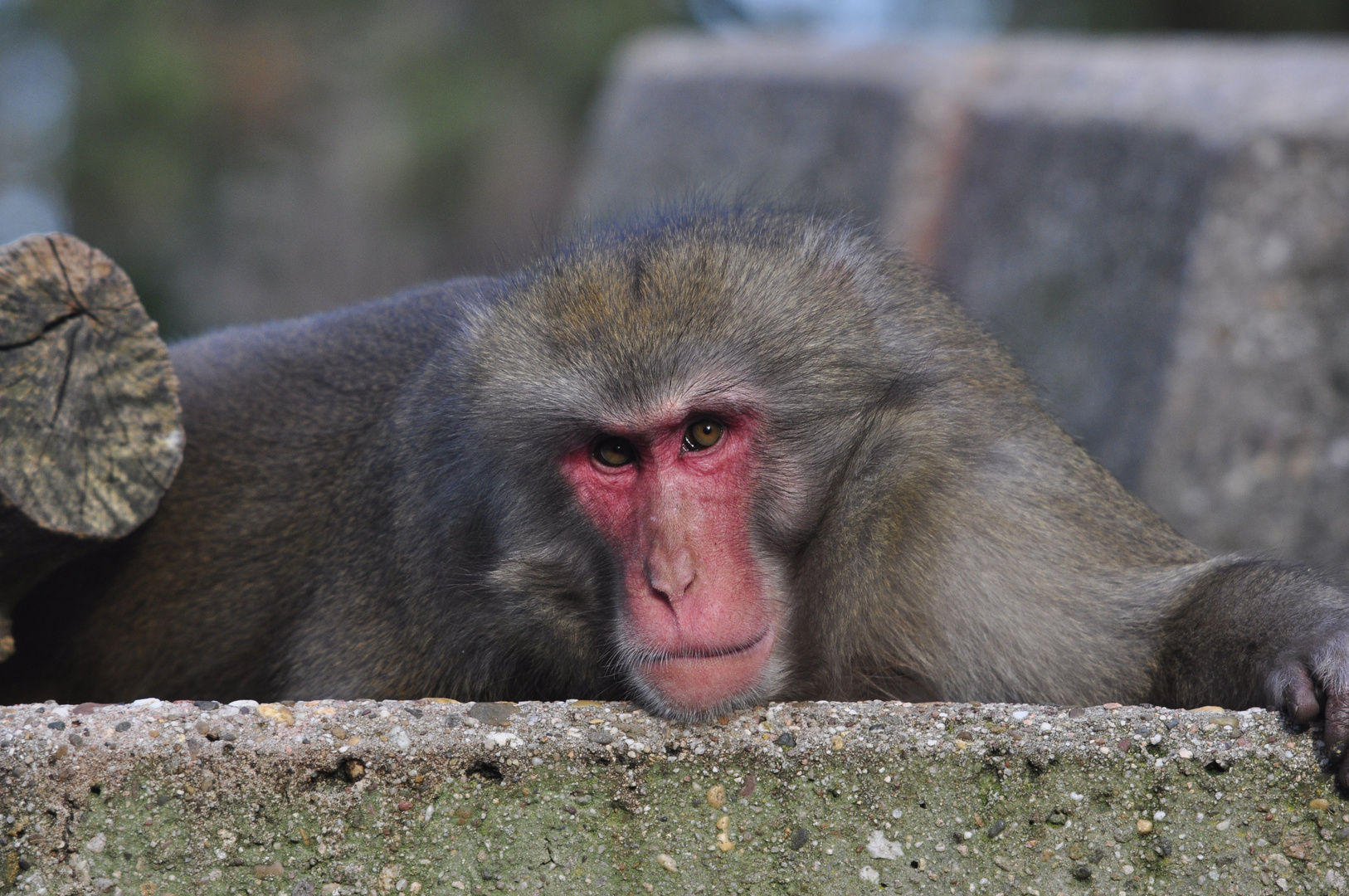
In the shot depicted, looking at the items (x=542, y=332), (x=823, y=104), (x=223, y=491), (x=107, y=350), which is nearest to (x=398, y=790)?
(x=542, y=332)

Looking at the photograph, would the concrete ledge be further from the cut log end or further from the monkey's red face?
the cut log end

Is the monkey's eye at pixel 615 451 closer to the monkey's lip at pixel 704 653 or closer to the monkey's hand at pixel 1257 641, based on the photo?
the monkey's lip at pixel 704 653

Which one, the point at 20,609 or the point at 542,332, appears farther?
the point at 20,609

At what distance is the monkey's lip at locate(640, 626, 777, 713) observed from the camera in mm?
2512

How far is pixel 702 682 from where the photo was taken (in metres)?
2.54

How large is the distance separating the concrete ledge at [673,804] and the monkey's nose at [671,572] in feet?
1.10

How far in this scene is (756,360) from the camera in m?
2.84

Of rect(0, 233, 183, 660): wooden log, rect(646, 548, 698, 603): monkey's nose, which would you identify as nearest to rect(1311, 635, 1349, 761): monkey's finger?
rect(646, 548, 698, 603): monkey's nose

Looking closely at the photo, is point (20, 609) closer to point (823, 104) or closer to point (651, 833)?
point (651, 833)

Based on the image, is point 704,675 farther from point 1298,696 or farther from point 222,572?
point 222,572

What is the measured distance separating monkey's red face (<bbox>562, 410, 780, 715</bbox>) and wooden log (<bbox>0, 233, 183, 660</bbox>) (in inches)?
37.0

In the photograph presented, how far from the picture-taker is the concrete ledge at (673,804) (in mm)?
2213

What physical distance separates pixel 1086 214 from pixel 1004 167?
79 cm

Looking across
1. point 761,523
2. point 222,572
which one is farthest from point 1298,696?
point 222,572
